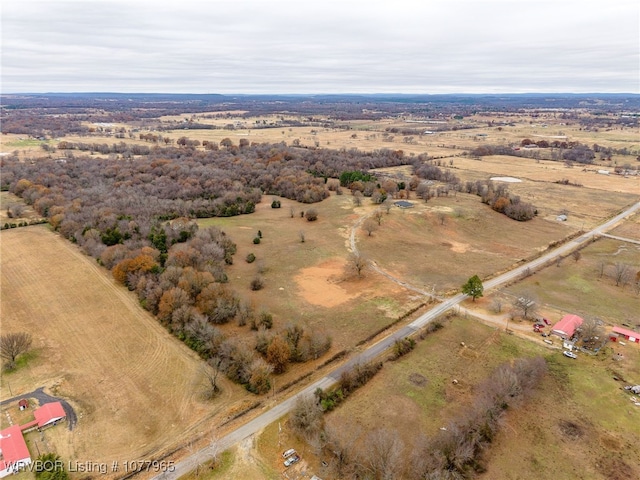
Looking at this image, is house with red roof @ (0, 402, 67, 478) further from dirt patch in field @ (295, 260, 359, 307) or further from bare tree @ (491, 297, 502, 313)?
bare tree @ (491, 297, 502, 313)

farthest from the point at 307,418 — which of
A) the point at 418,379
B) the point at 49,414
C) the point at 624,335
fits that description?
the point at 624,335

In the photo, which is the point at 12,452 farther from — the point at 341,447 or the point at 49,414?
the point at 341,447

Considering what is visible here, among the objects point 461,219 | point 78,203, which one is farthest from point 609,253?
point 78,203

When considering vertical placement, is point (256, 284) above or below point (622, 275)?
below

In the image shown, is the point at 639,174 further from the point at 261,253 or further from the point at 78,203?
the point at 78,203

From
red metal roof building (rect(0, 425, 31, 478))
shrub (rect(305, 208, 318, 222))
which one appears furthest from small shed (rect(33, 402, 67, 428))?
shrub (rect(305, 208, 318, 222))

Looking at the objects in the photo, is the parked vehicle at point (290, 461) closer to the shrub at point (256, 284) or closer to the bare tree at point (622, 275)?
the shrub at point (256, 284)
